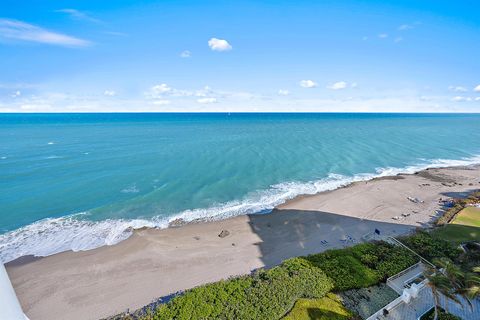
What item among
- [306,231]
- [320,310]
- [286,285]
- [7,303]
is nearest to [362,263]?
[320,310]

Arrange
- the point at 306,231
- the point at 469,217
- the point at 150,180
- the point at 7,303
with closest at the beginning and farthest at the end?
the point at 7,303, the point at 306,231, the point at 469,217, the point at 150,180

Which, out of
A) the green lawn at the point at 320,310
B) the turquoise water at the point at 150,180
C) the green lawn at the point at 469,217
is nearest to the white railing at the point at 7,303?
the green lawn at the point at 320,310

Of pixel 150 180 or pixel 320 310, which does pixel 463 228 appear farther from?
pixel 150 180

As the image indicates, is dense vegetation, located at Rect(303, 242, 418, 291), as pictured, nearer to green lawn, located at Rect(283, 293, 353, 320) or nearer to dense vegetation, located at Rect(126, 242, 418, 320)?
dense vegetation, located at Rect(126, 242, 418, 320)

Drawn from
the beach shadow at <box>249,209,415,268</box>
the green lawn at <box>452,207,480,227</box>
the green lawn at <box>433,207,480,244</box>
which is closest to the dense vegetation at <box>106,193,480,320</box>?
the green lawn at <box>433,207,480,244</box>

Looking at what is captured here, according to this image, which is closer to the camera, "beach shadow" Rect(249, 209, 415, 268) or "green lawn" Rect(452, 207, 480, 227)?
"beach shadow" Rect(249, 209, 415, 268)

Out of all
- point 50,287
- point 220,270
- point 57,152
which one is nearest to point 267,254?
point 220,270
